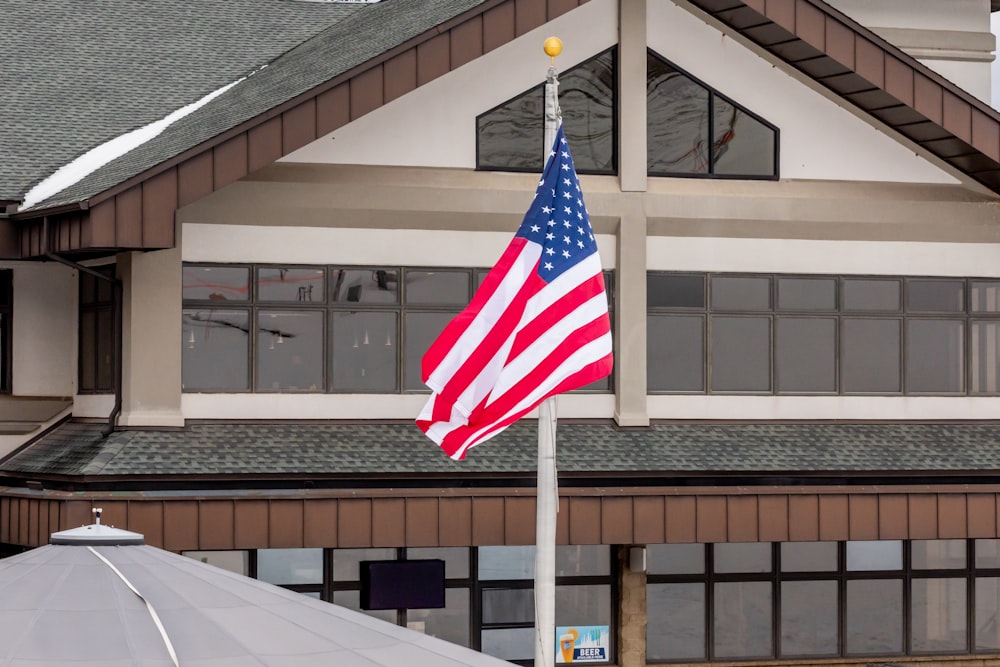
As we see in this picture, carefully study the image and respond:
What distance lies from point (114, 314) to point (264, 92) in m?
3.45

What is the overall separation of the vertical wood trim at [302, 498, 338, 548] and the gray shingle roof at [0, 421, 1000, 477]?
50 centimetres

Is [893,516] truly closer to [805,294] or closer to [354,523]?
[805,294]

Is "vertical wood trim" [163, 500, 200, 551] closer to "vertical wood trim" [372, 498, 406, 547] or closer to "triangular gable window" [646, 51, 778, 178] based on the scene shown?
"vertical wood trim" [372, 498, 406, 547]

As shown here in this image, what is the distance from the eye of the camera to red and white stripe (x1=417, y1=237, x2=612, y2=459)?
1348cm

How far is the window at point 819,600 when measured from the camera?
71.7 ft

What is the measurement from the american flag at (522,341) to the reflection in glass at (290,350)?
689cm

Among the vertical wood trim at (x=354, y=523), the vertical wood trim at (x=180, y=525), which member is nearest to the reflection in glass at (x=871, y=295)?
the vertical wood trim at (x=354, y=523)

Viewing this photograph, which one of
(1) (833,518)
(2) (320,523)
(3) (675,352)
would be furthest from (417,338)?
(1) (833,518)

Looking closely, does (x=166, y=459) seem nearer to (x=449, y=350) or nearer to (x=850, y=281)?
(x=449, y=350)

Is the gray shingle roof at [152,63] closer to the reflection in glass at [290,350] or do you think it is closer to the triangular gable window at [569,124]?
the triangular gable window at [569,124]

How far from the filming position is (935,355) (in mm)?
22438

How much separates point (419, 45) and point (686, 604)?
783 cm

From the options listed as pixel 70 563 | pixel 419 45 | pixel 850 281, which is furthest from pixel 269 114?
pixel 70 563

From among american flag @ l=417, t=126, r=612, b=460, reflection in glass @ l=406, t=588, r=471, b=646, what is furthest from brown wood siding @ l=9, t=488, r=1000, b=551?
american flag @ l=417, t=126, r=612, b=460
